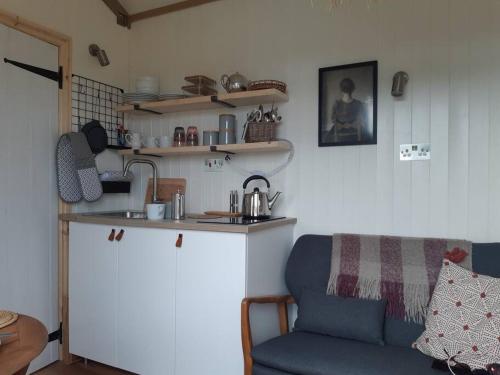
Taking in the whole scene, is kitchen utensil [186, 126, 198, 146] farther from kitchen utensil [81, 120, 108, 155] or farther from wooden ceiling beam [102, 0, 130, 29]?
wooden ceiling beam [102, 0, 130, 29]

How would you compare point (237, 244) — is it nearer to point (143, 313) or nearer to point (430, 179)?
point (143, 313)

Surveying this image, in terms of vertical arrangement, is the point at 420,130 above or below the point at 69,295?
above

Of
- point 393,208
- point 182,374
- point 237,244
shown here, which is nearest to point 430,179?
point 393,208

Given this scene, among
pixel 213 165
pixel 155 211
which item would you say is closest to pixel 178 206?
pixel 155 211

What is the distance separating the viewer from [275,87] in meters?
2.38

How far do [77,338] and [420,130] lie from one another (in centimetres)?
245

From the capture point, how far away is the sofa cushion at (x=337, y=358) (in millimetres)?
1564

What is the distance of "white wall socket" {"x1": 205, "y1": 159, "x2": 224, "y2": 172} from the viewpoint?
2748 mm

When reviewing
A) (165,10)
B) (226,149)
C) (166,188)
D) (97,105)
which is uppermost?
(165,10)

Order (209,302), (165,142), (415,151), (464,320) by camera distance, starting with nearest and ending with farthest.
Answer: (464,320) → (209,302) → (415,151) → (165,142)

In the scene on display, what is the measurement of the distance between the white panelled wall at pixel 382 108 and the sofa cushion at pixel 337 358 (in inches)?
27.7

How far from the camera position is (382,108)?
2240mm

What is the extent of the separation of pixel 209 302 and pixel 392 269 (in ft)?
3.17

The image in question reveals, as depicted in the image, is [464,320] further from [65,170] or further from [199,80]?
[65,170]
